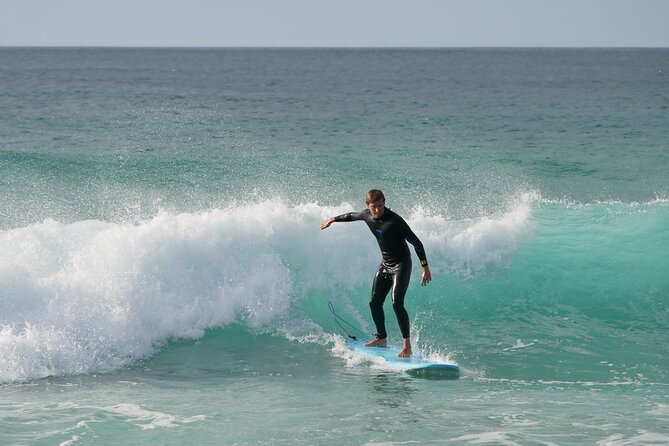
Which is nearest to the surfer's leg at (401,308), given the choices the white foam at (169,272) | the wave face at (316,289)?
the wave face at (316,289)

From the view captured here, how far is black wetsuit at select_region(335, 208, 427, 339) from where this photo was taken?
363 inches

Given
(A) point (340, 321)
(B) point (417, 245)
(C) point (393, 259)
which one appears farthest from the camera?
(A) point (340, 321)

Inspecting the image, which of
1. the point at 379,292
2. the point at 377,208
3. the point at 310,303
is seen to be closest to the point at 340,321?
the point at 310,303

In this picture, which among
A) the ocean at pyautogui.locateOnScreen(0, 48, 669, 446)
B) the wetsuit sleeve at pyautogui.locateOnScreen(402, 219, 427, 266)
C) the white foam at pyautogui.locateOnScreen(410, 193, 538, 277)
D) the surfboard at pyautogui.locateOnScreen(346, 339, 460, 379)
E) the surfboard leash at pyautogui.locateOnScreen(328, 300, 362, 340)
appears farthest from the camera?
the white foam at pyautogui.locateOnScreen(410, 193, 538, 277)

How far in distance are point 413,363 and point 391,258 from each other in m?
1.16

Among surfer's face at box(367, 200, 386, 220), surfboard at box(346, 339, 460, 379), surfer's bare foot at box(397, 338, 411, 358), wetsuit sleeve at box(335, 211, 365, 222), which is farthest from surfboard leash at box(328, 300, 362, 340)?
surfer's face at box(367, 200, 386, 220)

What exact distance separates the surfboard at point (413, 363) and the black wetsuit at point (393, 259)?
0.70 ft

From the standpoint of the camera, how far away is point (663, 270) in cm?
1261

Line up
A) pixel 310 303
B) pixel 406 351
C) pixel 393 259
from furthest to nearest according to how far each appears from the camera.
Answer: pixel 310 303
pixel 393 259
pixel 406 351

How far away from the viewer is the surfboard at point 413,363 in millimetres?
8930

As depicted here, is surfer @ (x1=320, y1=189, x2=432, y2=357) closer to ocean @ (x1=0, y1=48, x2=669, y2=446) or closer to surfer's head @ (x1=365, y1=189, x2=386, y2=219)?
surfer's head @ (x1=365, y1=189, x2=386, y2=219)

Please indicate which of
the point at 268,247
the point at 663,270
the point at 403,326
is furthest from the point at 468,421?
the point at 663,270

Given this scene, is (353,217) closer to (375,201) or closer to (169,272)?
(375,201)

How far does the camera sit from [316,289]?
1163 cm
